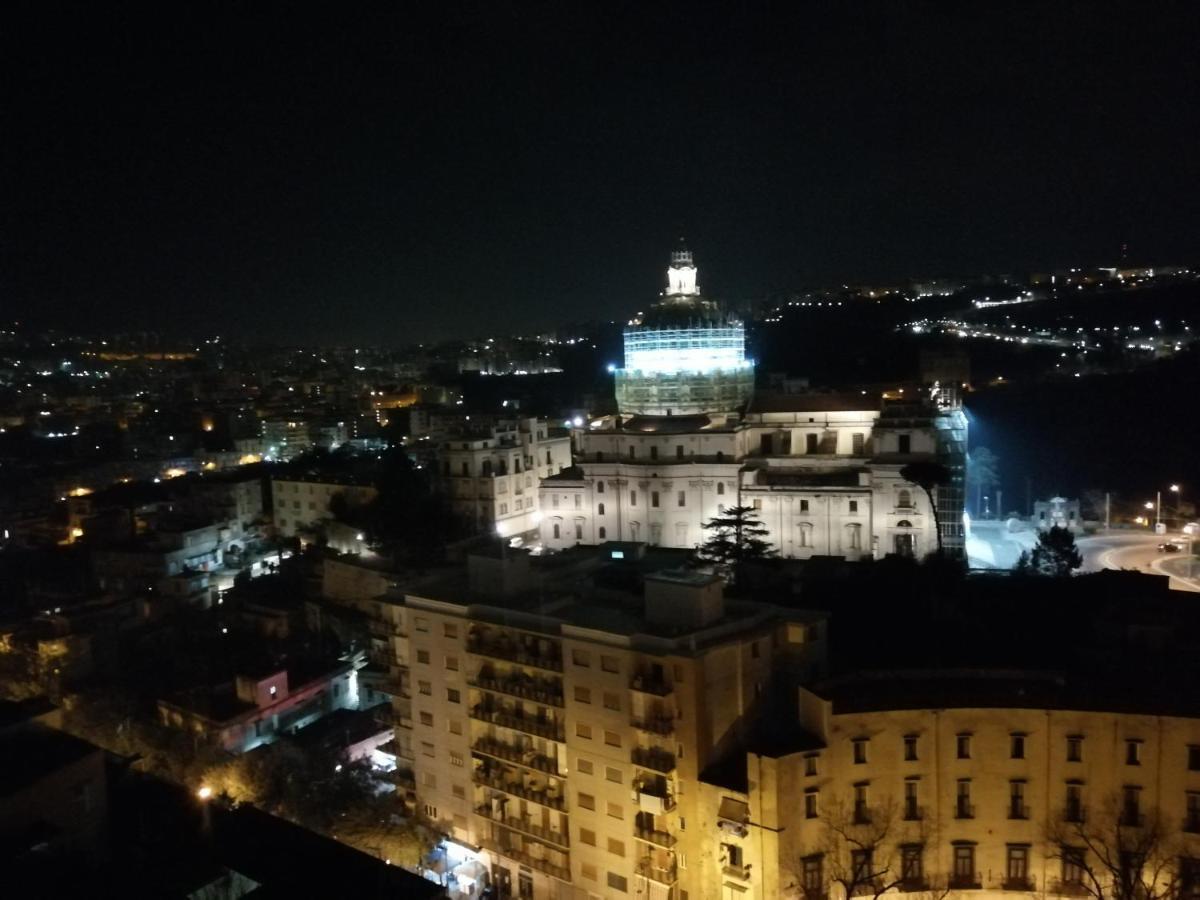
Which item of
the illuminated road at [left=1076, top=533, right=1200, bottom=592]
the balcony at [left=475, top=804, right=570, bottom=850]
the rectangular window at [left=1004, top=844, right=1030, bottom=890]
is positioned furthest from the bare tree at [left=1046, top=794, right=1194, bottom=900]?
the illuminated road at [left=1076, top=533, right=1200, bottom=592]

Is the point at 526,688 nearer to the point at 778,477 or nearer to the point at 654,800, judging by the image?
the point at 654,800

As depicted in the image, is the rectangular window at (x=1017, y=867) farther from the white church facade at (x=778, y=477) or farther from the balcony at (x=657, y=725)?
the white church facade at (x=778, y=477)

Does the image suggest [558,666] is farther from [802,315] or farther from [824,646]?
[802,315]

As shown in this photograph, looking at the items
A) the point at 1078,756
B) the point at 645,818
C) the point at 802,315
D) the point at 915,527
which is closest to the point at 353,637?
the point at 645,818

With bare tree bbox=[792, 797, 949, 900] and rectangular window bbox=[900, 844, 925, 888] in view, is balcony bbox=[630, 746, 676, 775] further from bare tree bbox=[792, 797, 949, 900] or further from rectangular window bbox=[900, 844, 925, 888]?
rectangular window bbox=[900, 844, 925, 888]

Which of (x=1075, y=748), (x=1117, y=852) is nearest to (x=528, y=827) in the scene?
(x=1075, y=748)

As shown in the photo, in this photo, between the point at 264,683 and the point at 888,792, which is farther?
the point at 264,683
